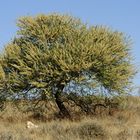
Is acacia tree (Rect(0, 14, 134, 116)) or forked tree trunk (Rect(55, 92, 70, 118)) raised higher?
acacia tree (Rect(0, 14, 134, 116))

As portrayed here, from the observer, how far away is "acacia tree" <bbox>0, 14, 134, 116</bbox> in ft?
105

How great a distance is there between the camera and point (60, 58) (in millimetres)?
→ 31703

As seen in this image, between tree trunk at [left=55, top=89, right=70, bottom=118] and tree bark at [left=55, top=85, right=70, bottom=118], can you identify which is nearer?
tree bark at [left=55, top=85, right=70, bottom=118]

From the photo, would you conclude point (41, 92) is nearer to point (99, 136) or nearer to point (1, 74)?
point (1, 74)

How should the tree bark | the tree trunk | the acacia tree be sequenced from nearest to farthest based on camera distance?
the acacia tree, the tree bark, the tree trunk

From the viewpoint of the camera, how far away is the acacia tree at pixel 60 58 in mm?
31969

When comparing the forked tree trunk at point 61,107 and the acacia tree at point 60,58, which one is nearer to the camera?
the acacia tree at point 60,58

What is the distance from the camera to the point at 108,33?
34406 millimetres

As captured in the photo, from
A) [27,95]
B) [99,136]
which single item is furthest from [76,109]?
[99,136]

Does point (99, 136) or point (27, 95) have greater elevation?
point (27, 95)

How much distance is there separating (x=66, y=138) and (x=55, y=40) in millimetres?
15904

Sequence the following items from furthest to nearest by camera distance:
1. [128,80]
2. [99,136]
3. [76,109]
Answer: [76,109], [128,80], [99,136]

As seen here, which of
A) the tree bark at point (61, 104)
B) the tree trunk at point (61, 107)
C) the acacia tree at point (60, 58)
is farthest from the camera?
the tree trunk at point (61, 107)

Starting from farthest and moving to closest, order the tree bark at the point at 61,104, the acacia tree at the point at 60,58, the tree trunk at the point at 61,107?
the tree trunk at the point at 61,107
the tree bark at the point at 61,104
the acacia tree at the point at 60,58
